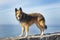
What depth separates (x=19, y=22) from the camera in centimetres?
1417

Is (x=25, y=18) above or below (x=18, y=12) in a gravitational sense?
below

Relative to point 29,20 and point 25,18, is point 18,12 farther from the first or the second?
point 29,20

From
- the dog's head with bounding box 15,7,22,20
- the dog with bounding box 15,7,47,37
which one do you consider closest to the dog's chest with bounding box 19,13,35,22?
the dog with bounding box 15,7,47,37

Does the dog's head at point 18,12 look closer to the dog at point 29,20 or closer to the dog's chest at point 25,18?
Answer: the dog at point 29,20

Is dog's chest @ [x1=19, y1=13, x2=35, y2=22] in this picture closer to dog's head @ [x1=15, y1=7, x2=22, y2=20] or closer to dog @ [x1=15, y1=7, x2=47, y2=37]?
dog @ [x1=15, y1=7, x2=47, y2=37]

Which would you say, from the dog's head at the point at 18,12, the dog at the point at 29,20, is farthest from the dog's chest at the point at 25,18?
the dog's head at the point at 18,12

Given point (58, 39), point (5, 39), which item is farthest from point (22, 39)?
point (58, 39)

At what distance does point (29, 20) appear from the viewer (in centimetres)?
1412

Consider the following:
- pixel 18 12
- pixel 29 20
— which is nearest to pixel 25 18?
pixel 29 20

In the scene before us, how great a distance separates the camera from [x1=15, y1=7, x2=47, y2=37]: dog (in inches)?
536

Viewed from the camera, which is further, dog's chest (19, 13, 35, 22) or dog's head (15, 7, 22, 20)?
dog's chest (19, 13, 35, 22)

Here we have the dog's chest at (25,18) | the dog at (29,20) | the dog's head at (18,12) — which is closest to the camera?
the dog's head at (18,12)

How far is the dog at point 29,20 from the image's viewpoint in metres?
13.6

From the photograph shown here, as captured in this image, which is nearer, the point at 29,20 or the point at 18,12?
the point at 18,12
